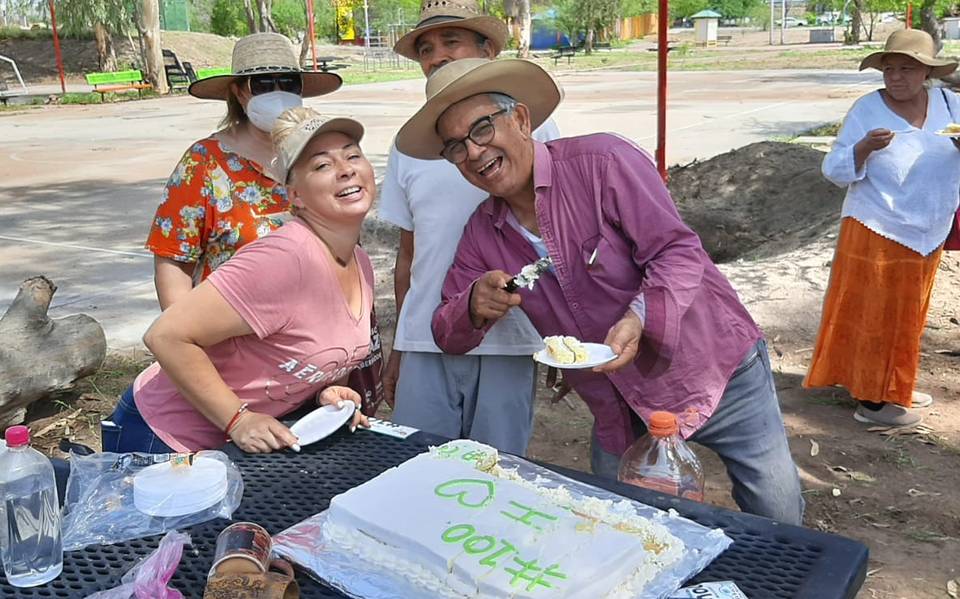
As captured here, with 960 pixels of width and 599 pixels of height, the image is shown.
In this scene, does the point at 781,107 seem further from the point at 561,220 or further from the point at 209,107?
the point at 561,220

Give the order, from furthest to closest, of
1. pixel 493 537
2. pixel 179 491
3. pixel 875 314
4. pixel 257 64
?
pixel 875 314 → pixel 257 64 → pixel 179 491 → pixel 493 537

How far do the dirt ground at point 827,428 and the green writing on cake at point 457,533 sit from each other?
7.03ft

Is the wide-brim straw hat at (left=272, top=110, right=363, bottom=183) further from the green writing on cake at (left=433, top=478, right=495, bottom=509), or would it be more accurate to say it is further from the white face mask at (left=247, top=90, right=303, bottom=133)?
the green writing on cake at (left=433, top=478, right=495, bottom=509)

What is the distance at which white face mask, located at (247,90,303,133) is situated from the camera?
3.06 meters

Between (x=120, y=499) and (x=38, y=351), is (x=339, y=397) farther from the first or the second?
(x=38, y=351)

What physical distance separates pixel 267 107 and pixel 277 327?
42.0 inches

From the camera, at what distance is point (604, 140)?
7.77ft

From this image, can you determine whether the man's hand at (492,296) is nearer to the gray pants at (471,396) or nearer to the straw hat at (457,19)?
the gray pants at (471,396)

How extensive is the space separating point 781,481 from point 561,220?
A: 0.94 metres

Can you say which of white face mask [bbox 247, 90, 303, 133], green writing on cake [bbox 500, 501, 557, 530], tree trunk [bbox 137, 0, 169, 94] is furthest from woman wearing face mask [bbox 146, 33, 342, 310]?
tree trunk [bbox 137, 0, 169, 94]

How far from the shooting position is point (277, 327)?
7.48 feet

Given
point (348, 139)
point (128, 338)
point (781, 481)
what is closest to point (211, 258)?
point (348, 139)

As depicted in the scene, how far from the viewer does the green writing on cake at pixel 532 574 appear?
1.43 meters

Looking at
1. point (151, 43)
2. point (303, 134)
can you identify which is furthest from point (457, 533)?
point (151, 43)
